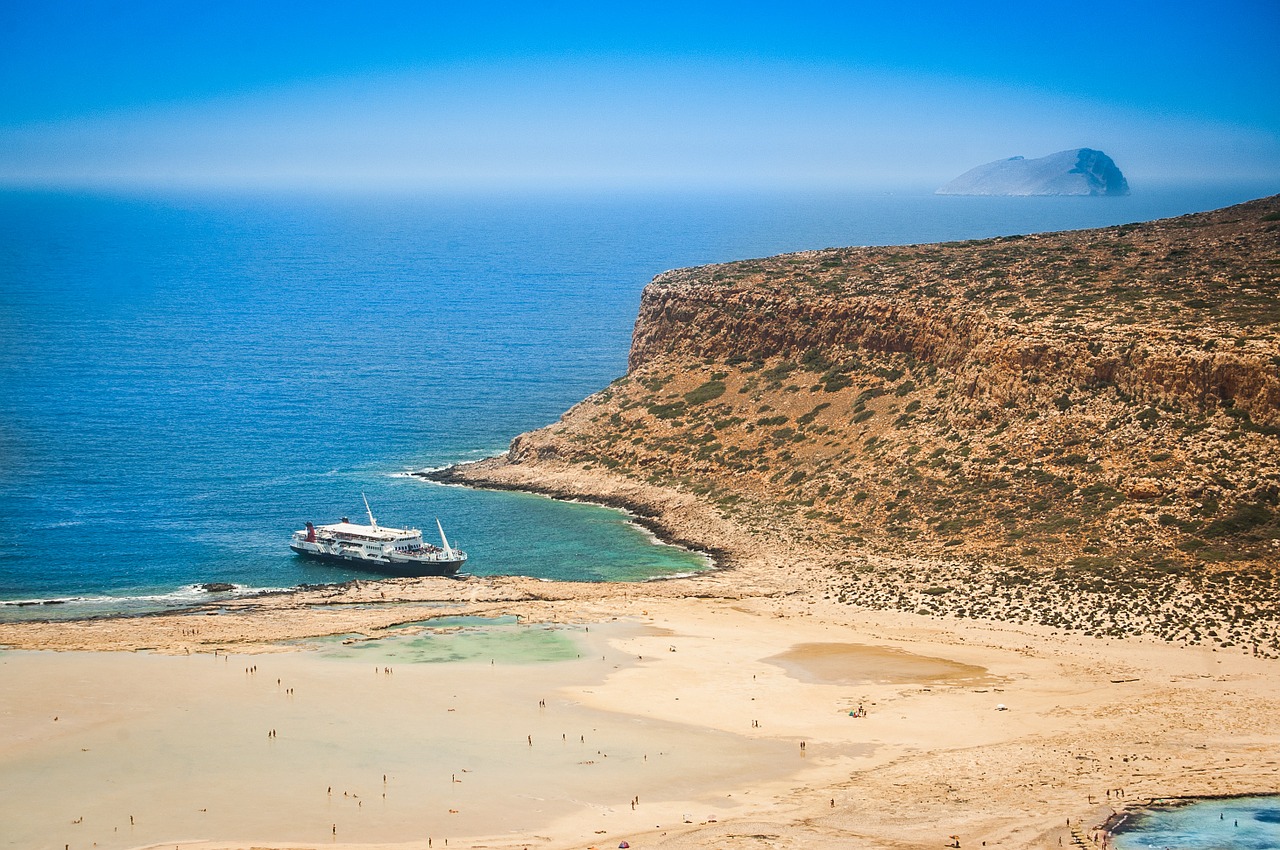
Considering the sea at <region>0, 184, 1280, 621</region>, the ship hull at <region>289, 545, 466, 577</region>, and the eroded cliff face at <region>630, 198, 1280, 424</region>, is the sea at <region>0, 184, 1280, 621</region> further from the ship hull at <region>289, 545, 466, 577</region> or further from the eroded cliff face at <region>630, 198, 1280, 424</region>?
the eroded cliff face at <region>630, 198, 1280, 424</region>

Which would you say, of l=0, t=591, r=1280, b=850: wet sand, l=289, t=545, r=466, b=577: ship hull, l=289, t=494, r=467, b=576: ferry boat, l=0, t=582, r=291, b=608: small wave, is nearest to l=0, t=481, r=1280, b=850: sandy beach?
l=0, t=591, r=1280, b=850: wet sand

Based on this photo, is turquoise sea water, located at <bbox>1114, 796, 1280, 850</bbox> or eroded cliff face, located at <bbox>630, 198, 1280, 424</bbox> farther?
eroded cliff face, located at <bbox>630, 198, 1280, 424</bbox>

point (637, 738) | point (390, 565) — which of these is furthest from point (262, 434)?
point (637, 738)

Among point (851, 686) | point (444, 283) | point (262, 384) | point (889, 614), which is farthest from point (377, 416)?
point (444, 283)

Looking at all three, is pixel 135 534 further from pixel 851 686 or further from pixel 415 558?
pixel 851 686

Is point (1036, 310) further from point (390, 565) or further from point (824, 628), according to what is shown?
point (390, 565)

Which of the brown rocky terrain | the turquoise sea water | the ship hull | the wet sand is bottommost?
the turquoise sea water

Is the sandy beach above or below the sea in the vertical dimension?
below
